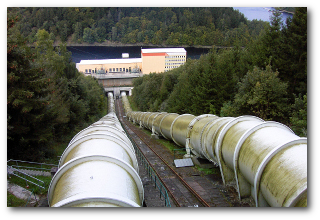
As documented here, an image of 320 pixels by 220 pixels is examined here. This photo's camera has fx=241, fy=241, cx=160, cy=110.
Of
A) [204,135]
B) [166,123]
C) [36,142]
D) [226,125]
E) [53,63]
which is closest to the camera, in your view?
[226,125]

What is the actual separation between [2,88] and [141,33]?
185032 millimetres

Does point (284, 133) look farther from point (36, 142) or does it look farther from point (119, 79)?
point (119, 79)

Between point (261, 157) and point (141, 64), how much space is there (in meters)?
103

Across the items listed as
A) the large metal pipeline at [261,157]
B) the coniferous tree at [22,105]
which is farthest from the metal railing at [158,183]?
the coniferous tree at [22,105]

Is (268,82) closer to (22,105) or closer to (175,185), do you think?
(175,185)

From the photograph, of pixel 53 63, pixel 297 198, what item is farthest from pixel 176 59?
pixel 297 198

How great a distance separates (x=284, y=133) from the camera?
7.28m

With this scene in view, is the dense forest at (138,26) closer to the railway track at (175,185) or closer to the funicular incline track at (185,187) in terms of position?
the railway track at (175,185)

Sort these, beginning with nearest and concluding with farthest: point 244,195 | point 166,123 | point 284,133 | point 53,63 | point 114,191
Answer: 1. point 114,191
2. point 284,133
3. point 244,195
4. point 166,123
5. point 53,63

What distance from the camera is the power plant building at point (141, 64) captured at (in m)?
99.6

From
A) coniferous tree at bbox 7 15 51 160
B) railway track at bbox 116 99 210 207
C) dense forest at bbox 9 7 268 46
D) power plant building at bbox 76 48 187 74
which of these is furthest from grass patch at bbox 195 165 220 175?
dense forest at bbox 9 7 268 46

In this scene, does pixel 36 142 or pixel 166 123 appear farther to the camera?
pixel 166 123

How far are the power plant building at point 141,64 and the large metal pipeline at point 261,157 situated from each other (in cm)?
9224

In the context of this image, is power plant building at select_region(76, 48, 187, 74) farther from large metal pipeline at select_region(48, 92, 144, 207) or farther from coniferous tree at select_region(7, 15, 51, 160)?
large metal pipeline at select_region(48, 92, 144, 207)
